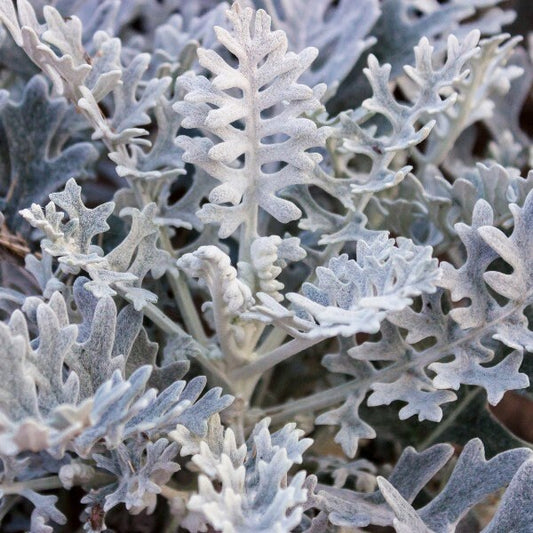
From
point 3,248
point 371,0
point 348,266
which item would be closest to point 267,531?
point 348,266

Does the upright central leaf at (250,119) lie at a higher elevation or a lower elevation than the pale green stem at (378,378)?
higher

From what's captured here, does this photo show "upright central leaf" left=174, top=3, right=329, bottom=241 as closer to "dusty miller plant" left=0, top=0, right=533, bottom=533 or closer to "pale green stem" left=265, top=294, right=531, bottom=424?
"dusty miller plant" left=0, top=0, right=533, bottom=533

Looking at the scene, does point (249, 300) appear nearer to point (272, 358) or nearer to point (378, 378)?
point (272, 358)

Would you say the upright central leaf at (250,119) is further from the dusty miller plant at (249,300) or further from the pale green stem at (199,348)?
the pale green stem at (199,348)

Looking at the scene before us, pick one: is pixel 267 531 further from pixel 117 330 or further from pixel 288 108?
pixel 288 108

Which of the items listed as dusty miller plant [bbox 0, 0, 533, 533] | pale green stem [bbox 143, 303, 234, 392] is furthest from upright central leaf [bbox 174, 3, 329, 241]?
pale green stem [bbox 143, 303, 234, 392]

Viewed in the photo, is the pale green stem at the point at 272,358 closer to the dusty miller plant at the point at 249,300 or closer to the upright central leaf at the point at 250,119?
the dusty miller plant at the point at 249,300

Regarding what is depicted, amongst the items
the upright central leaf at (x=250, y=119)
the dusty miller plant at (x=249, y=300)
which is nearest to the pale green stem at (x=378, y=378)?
the dusty miller plant at (x=249, y=300)

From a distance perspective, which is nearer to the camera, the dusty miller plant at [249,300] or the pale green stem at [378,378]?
the dusty miller plant at [249,300]
